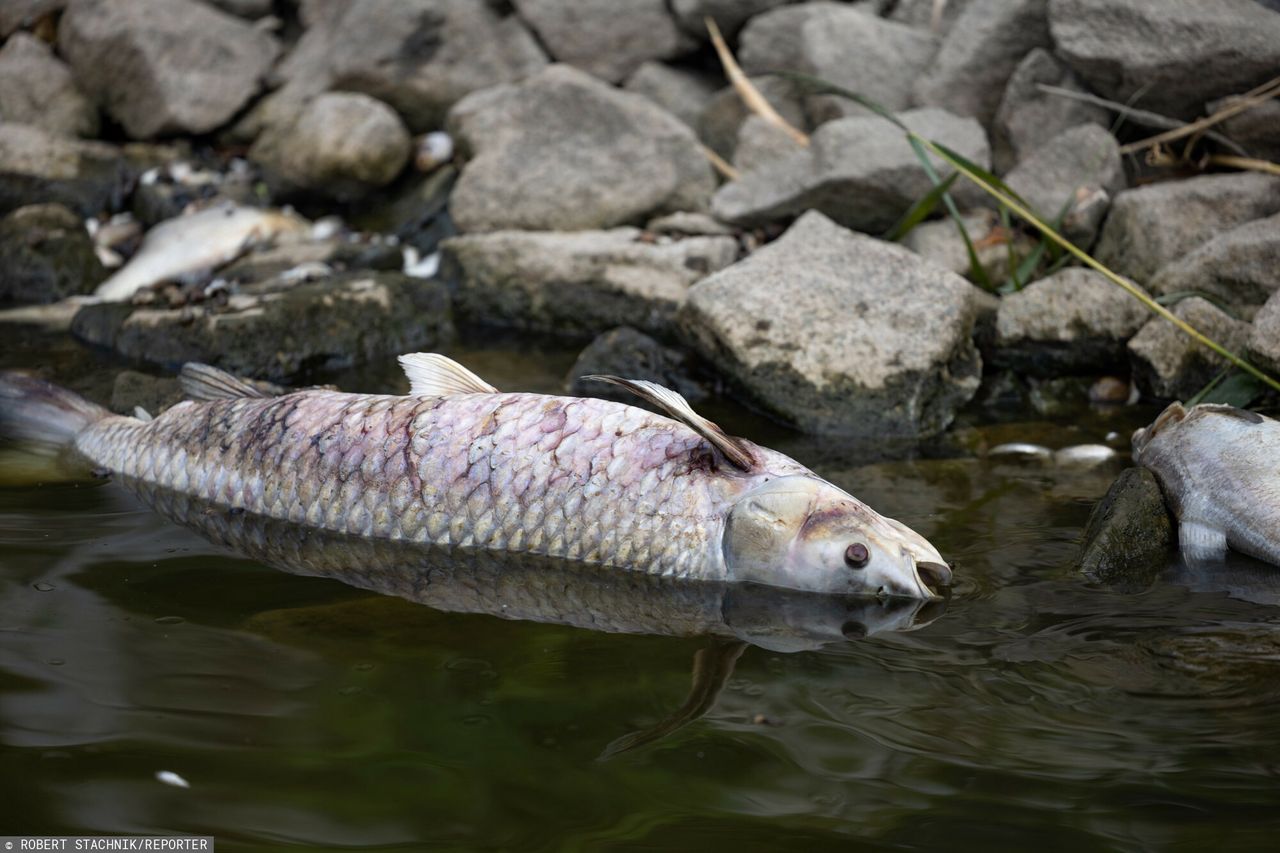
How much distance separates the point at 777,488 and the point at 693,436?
1.25 ft

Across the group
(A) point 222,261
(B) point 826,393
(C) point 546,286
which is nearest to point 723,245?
(C) point 546,286

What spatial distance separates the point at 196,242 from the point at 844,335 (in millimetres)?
5181

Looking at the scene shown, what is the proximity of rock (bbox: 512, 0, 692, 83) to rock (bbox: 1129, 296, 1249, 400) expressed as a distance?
5.53m

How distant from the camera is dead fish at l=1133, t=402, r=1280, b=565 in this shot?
4.19 meters

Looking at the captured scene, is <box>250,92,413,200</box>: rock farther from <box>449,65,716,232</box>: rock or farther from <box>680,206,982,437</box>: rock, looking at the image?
<box>680,206,982,437</box>: rock

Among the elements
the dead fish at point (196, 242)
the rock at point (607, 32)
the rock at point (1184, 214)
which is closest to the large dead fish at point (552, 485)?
the rock at point (1184, 214)

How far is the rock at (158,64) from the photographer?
10.7m

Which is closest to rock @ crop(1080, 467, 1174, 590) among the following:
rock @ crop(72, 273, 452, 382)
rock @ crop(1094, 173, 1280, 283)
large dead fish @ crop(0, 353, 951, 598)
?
large dead fish @ crop(0, 353, 951, 598)

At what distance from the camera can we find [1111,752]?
9.37 ft

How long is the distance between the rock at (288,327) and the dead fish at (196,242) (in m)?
1.23

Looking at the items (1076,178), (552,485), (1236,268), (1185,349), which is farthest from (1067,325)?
(552,485)

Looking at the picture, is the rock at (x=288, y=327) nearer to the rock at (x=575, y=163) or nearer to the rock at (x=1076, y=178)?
the rock at (x=575, y=163)

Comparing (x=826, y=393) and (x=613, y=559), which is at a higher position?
(x=613, y=559)

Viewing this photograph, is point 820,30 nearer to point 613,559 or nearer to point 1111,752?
point 613,559
